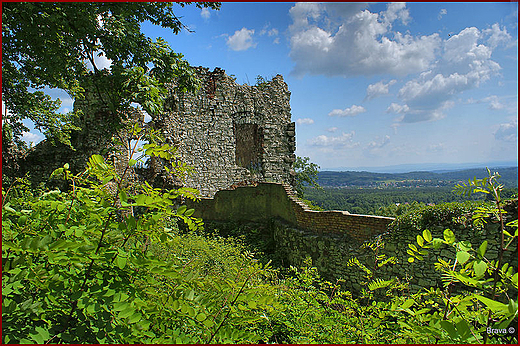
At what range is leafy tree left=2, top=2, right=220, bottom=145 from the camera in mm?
5312

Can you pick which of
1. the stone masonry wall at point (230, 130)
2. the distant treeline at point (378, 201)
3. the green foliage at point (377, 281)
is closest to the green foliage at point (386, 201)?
the distant treeline at point (378, 201)

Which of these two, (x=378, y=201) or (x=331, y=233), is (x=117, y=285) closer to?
(x=331, y=233)

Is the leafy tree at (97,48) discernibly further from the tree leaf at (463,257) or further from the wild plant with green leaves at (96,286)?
the tree leaf at (463,257)

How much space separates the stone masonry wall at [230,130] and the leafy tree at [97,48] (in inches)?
254

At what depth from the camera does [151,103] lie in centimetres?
604

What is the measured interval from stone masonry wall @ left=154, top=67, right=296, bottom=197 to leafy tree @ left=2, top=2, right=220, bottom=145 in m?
6.45

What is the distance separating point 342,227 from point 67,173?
6.42m

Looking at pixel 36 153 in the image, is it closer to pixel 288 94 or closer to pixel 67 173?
pixel 288 94

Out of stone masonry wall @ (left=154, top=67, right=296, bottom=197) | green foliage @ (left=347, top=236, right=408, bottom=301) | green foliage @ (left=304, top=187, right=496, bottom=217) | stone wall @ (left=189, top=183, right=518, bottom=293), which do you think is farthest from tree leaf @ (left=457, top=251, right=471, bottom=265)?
stone masonry wall @ (left=154, top=67, right=296, bottom=197)

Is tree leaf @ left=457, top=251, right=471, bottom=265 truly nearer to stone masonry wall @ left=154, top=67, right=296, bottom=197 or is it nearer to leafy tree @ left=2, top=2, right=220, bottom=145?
leafy tree @ left=2, top=2, right=220, bottom=145

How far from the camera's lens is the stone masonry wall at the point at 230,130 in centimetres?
1399

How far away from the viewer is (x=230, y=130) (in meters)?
14.9

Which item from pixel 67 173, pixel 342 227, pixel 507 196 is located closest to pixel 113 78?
pixel 67 173

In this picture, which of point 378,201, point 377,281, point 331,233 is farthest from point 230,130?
point 378,201
